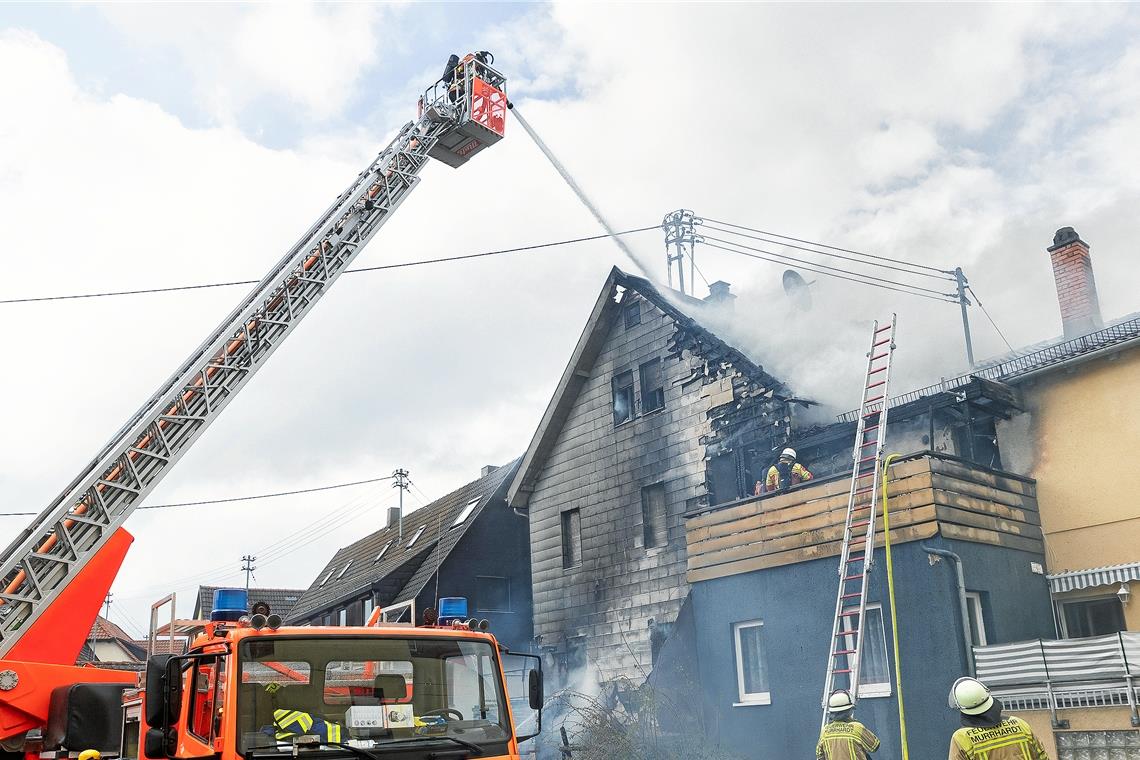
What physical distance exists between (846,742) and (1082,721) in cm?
406

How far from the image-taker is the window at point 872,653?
11070 mm

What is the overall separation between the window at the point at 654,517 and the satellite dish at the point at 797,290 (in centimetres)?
529

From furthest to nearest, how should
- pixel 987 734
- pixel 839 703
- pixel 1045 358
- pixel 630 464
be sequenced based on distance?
pixel 630 464 < pixel 1045 358 < pixel 839 703 < pixel 987 734

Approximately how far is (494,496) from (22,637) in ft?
49.0

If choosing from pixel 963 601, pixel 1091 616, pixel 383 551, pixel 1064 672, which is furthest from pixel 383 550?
pixel 1064 672

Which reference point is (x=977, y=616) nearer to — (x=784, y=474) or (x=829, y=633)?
(x=829, y=633)

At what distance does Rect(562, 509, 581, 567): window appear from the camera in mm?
18203

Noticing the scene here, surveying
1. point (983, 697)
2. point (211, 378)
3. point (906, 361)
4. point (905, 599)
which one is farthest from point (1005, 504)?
point (211, 378)

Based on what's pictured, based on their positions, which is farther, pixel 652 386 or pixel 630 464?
pixel 652 386

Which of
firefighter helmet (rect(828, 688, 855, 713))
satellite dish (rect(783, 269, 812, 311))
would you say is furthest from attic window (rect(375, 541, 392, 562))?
firefighter helmet (rect(828, 688, 855, 713))

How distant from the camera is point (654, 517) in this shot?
16.8 meters

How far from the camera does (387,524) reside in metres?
29.8

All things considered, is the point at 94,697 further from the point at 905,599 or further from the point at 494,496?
the point at 494,496

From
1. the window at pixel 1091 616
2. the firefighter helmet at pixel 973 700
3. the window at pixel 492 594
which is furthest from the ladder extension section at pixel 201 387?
the window at pixel 492 594
